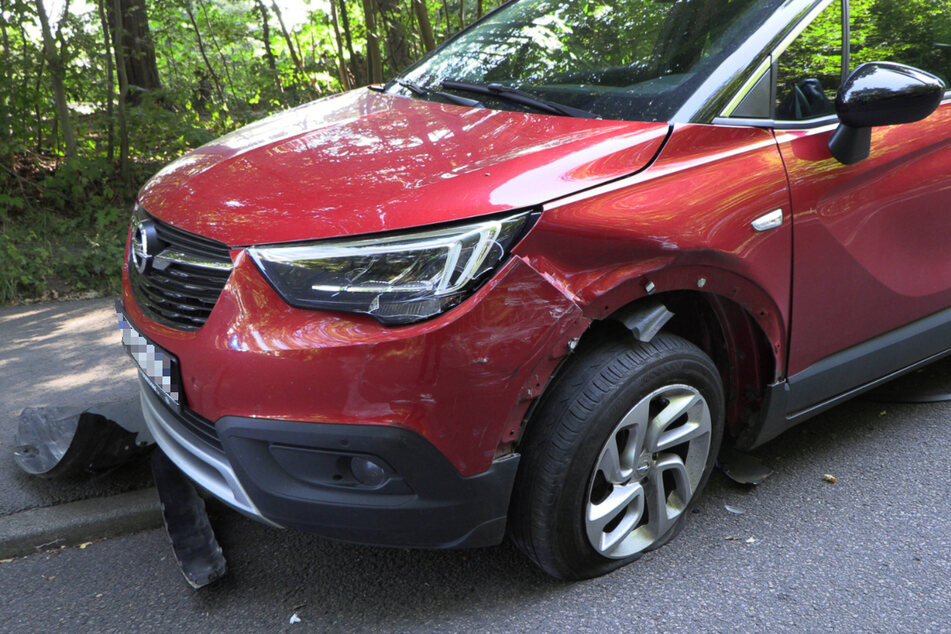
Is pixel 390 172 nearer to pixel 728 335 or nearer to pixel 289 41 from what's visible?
pixel 728 335

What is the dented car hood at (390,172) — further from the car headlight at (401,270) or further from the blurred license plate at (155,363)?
the blurred license plate at (155,363)

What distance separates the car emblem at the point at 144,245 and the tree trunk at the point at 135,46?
4798 millimetres

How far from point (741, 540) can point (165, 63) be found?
9.21 metres

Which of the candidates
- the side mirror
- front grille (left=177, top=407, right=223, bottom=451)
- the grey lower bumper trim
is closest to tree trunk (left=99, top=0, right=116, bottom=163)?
the grey lower bumper trim

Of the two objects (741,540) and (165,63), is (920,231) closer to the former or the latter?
(741,540)

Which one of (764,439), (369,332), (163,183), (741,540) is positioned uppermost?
(163,183)

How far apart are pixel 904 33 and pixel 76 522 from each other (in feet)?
10.6

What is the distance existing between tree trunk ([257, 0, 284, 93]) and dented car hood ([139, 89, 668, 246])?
6149mm

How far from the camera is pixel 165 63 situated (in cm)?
954

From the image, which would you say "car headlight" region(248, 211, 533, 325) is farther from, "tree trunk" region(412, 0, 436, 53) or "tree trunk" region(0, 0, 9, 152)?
"tree trunk" region(412, 0, 436, 53)

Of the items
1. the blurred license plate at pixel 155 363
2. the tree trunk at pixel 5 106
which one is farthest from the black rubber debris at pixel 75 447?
the tree trunk at pixel 5 106

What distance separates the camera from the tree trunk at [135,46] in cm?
650

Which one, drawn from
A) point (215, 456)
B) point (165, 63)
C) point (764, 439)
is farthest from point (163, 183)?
point (165, 63)

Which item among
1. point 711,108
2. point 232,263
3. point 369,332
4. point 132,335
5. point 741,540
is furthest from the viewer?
point 741,540
